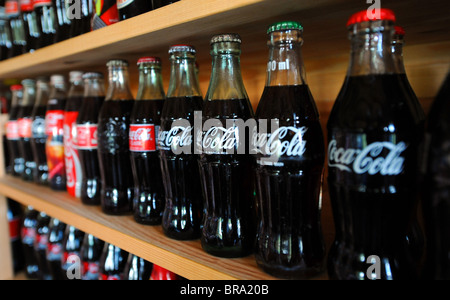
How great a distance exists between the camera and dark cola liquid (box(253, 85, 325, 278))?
53 centimetres

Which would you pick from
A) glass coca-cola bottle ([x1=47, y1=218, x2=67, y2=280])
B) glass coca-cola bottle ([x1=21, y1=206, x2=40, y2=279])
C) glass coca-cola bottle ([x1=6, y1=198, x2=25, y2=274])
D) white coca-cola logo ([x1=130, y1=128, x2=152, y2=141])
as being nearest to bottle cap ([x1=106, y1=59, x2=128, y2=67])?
white coca-cola logo ([x1=130, y1=128, x2=152, y2=141])

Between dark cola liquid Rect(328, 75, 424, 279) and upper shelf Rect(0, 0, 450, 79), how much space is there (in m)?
0.14

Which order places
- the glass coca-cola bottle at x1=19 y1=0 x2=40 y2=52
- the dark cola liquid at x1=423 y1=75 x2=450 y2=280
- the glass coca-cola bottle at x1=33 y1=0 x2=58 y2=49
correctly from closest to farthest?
the dark cola liquid at x1=423 y1=75 x2=450 y2=280, the glass coca-cola bottle at x1=33 y1=0 x2=58 y2=49, the glass coca-cola bottle at x1=19 y1=0 x2=40 y2=52

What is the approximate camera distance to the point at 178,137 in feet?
2.37

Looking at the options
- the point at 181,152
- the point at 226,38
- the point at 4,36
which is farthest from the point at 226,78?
the point at 4,36

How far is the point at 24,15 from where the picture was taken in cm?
132

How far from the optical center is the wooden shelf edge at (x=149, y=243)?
595 mm

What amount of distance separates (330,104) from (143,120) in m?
0.47

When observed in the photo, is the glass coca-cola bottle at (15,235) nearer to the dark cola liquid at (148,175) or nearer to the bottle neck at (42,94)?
the bottle neck at (42,94)

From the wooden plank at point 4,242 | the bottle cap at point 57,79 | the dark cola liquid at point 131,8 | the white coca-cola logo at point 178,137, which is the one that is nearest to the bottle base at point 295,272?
the white coca-cola logo at point 178,137

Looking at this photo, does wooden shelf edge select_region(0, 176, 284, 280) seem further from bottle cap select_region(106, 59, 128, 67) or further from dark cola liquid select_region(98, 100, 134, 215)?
bottle cap select_region(106, 59, 128, 67)

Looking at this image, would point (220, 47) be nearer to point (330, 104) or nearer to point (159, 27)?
point (159, 27)

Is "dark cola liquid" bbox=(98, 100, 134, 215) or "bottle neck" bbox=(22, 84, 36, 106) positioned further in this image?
"bottle neck" bbox=(22, 84, 36, 106)

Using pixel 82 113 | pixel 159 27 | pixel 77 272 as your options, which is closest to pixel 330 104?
pixel 159 27
